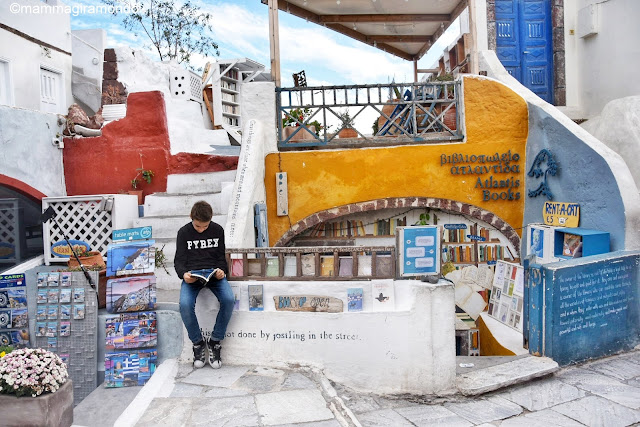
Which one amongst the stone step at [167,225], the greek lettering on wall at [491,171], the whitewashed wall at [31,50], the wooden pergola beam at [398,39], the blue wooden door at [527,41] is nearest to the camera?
the stone step at [167,225]

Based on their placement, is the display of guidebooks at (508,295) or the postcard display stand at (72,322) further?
the display of guidebooks at (508,295)

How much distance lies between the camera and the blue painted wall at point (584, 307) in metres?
5.52

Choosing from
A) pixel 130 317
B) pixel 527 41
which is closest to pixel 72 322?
pixel 130 317

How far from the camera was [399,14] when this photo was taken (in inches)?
392

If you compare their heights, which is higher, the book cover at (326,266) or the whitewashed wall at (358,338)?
the book cover at (326,266)

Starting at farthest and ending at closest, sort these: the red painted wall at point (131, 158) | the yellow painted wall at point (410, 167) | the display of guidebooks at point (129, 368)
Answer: the red painted wall at point (131, 158) → the yellow painted wall at point (410, 167) → the display of guidebooks at point (129, 368)

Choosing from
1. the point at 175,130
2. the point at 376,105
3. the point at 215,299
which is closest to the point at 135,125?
the point at 175,130

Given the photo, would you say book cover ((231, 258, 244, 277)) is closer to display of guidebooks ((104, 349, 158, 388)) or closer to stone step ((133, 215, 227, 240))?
display of guidebooks ((104, 349, 158, 388))

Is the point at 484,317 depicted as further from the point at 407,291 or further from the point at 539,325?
the point at 407,291

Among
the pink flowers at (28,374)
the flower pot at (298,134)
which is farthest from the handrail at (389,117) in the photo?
the pink flowers at (28,374)

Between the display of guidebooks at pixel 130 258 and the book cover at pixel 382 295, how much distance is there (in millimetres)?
2182

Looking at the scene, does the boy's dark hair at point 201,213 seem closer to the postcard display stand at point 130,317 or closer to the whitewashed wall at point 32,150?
→ the postcard display stand at point 130,317

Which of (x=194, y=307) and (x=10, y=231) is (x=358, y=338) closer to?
(x=194, y=307)

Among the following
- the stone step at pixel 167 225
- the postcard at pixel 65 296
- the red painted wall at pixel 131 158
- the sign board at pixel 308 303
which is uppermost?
the red painted wall at pixel 131 158
